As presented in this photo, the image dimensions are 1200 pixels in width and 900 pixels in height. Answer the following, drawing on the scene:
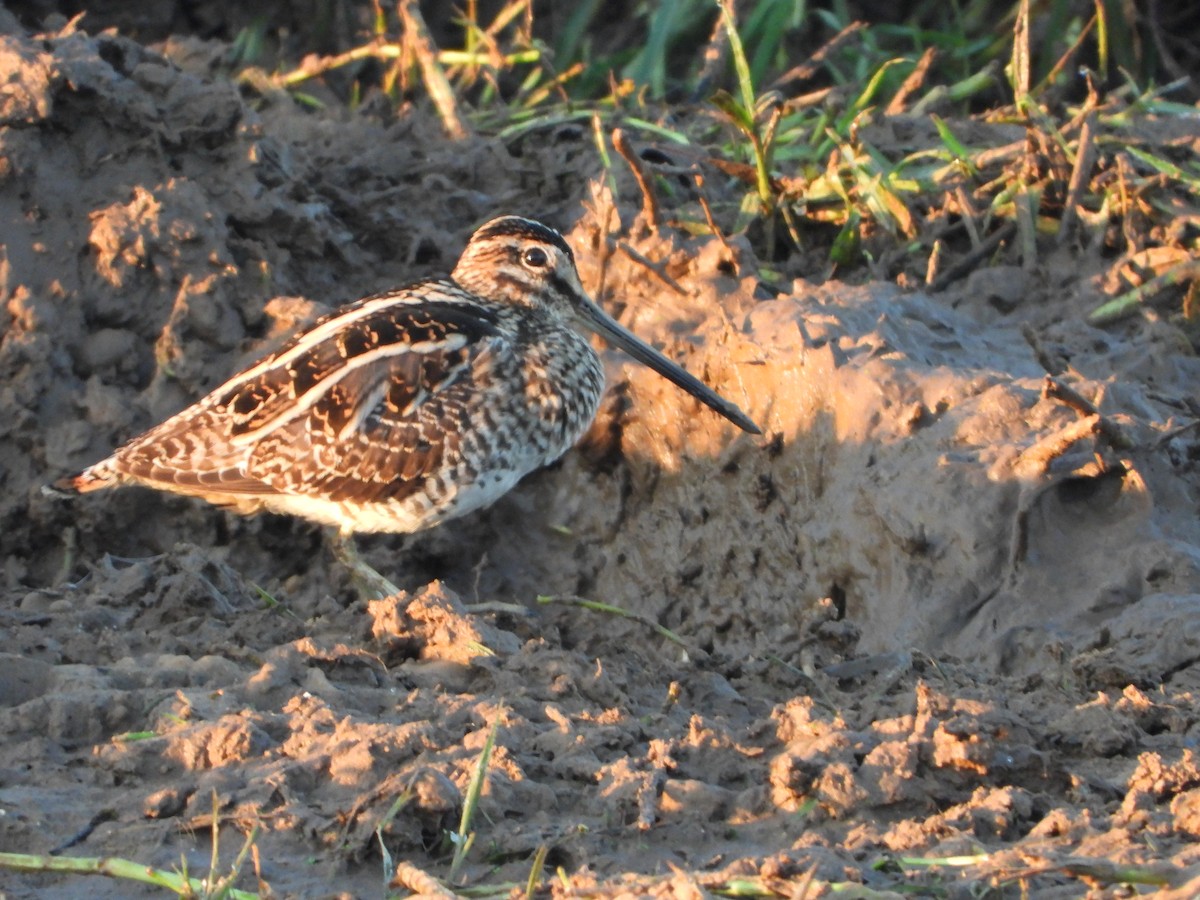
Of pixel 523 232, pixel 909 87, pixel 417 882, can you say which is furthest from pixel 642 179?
pixel 417 882

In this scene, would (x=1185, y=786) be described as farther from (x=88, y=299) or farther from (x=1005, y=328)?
(x=88, y=299)

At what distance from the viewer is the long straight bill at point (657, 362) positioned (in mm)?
5555

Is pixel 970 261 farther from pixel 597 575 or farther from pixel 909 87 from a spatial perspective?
pixel 597 575

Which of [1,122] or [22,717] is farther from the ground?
[1,122]

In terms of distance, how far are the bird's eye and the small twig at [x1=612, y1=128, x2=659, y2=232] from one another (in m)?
0.53

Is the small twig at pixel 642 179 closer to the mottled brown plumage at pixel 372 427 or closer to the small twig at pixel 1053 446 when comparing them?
the mottled brown plumage at pixel 372 427

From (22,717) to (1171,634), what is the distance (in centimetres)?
264

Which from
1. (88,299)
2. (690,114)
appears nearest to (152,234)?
(88,299)

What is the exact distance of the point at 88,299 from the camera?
606 cm

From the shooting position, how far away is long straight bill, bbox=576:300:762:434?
5555mm

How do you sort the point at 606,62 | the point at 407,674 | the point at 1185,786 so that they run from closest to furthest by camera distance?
the point at 1185,786, the point at 407,674, the point at 606,62

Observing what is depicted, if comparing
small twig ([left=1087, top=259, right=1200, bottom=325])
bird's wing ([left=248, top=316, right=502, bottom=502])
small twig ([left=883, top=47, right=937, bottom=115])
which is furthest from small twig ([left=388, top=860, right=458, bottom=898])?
small twig ([left=883, top=47, right=937, bottom=115])

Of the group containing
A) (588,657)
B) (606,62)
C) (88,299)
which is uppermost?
(606,62)

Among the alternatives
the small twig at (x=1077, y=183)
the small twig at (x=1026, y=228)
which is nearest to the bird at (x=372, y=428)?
the small twig at (x=1026, y=228)
